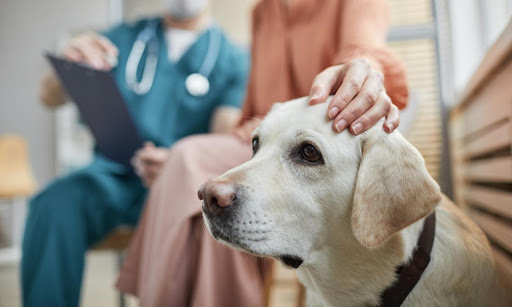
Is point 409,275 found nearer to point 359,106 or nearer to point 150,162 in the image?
point 359,106

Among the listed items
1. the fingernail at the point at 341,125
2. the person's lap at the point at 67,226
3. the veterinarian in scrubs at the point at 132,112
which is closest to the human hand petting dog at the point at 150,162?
the veterinarian in scrubs at the point at 132,112

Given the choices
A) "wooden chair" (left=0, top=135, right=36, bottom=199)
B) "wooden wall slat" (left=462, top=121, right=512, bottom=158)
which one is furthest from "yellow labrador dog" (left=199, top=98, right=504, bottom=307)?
"wooden chair" (left=0, top=135, right=36, bottom=199)

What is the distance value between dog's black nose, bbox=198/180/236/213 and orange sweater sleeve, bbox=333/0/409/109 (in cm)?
32

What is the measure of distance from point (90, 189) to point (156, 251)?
1.82ft

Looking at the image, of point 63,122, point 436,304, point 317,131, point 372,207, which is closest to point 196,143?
point 317,131

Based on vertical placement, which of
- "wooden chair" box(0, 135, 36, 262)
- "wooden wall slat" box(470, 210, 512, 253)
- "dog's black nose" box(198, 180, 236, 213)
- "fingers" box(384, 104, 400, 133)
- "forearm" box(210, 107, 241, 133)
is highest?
"fingers" box(384, 104, 400, 133)

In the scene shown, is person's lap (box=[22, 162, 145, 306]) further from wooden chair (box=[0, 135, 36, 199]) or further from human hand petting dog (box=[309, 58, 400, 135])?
wooden chair (box=[0, 135, 36, 199])

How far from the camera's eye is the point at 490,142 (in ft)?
3.06

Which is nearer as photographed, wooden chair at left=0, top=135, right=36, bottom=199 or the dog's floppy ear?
the dog's floppy ear

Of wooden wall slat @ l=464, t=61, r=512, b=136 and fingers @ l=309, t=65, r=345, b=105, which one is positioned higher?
fingers @ l=309, t=65, r=345, b=105

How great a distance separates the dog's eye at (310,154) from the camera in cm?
67

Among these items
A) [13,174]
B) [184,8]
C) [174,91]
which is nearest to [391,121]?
[174,91]

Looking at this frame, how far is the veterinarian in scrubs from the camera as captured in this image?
116 cm

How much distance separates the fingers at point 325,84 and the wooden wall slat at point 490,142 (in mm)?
372
